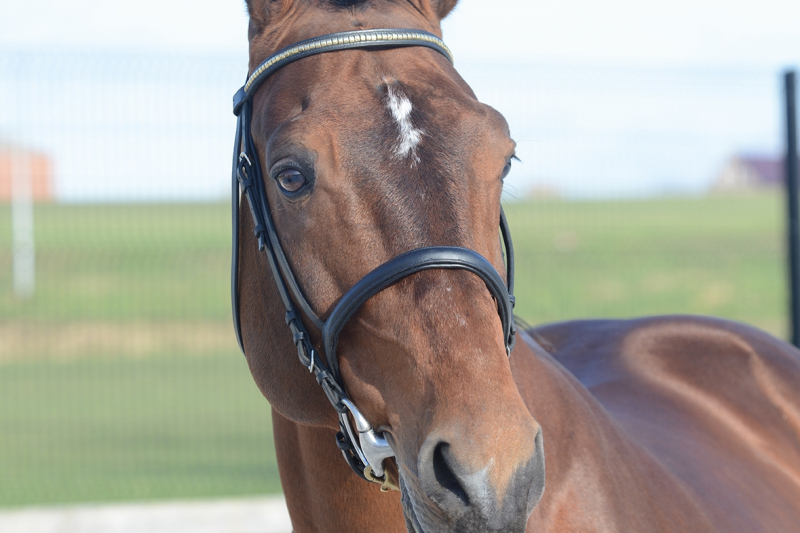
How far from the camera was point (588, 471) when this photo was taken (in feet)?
5.36

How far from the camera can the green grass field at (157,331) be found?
656cm

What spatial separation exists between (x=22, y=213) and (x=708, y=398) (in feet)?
25.1

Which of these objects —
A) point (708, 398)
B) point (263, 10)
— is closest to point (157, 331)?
point (708, 398)

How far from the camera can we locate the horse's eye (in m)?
1.37

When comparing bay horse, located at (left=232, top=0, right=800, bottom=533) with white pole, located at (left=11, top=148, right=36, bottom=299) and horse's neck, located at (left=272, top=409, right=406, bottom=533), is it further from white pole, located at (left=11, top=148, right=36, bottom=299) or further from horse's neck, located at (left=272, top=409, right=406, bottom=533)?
white pole, located at (left=11, top=148, right=36, bottom=299)

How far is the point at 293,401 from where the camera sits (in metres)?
1.47

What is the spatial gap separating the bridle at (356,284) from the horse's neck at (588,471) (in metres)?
0.31

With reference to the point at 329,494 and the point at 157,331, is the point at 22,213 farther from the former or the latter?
the point at 329,494

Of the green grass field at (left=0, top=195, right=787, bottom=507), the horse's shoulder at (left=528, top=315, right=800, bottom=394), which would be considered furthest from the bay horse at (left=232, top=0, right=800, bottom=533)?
the green grass field at (left=0, top=195, right=787, bottom=507)

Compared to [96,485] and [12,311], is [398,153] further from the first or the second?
[12,311]

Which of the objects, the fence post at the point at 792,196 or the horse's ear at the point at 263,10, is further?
the fence post at the point at 792,196

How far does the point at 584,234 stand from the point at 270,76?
7.06 meters

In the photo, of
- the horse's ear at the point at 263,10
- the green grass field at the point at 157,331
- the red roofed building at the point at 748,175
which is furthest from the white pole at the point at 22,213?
the red roofed building at the point at 748,175

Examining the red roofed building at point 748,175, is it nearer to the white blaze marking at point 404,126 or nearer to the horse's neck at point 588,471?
the horse's neck at point 588,471
